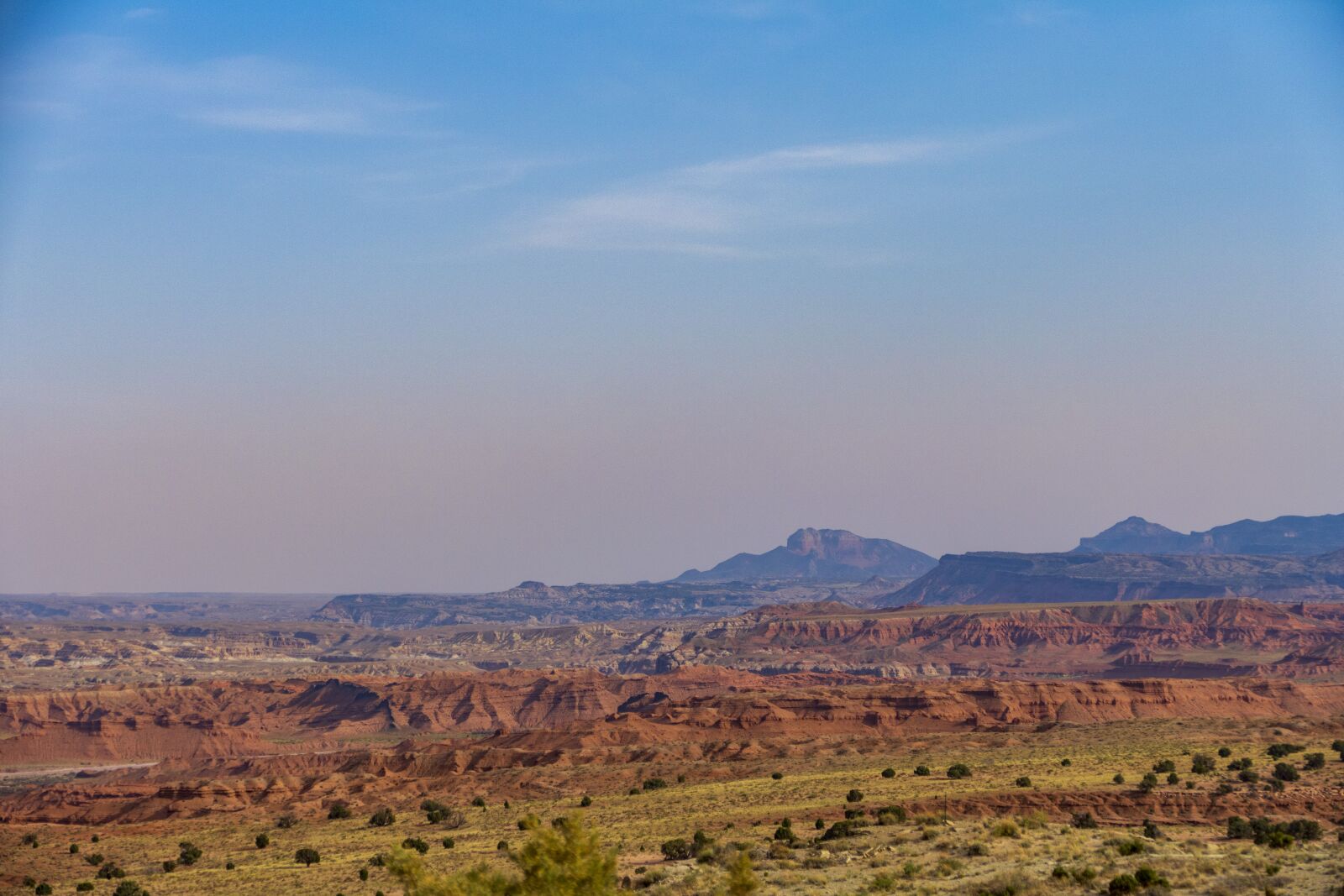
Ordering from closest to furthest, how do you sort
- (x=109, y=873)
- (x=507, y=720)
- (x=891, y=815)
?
(x=891, y=815) → (x=109, y=873) → (x=507, y=720)

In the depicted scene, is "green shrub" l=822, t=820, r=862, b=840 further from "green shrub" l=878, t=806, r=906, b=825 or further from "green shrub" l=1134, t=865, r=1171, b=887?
"green shrub" l=1134, t=865, r=1171, b=887

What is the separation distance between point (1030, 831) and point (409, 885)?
1938cm

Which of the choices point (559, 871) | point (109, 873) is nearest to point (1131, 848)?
point (559, 871)

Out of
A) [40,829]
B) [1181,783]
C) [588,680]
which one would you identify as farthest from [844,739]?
[588,680]

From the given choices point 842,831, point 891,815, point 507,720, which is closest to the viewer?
point 842,831

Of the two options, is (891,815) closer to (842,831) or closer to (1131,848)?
(842,831)

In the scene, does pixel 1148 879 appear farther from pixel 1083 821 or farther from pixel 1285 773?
pixel 1285 773

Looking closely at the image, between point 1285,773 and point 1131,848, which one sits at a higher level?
point 1131,848

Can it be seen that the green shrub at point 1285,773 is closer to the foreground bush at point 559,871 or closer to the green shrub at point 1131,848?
the green shrub at point 1131,848

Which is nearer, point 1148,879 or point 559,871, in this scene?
point 559,871

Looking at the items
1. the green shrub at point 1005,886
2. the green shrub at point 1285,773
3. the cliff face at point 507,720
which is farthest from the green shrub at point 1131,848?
the cliff face at point 507,720

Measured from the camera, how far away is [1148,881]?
1164 inches

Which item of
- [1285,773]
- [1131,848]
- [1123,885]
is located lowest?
[1285,773]

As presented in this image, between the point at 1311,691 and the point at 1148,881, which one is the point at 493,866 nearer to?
the point at 1148,881
